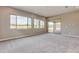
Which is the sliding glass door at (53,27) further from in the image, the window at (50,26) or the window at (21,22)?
the window at (21,22)

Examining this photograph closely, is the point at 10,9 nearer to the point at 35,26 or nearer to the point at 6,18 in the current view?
the point at 6,18

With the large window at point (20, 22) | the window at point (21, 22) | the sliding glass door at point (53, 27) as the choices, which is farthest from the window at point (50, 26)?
the window at point (21, 22)

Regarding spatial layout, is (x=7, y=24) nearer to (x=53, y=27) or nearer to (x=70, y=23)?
(x=70, y=23)

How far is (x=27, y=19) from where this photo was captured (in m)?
10.2

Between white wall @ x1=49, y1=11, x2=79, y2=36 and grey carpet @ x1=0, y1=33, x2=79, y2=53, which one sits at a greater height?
white wall @ x1=49, y1=11, x2=79, y2=36

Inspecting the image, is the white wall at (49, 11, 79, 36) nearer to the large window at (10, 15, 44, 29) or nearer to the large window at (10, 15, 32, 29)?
the large window at (10, 15, 44, 29)

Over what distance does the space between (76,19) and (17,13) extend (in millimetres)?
6252

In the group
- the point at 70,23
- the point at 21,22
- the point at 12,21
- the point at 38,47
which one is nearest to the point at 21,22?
the point at 21,22

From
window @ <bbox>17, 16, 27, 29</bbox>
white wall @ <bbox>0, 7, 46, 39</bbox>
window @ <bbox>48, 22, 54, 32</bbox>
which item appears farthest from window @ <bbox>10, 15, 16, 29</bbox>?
window @ <bbox>48, 22, 54, 32</bbox>

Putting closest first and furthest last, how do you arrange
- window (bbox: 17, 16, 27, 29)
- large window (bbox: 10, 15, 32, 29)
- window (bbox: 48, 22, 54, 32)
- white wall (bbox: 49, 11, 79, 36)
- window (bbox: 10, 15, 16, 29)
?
window (bbox: 10, 15, 16, 29) → large window (bbox: 10, 15, 32, 29) → window (bbox: 17, 16, 27, 29) → white wall (bbox: 49, 11, 79, 36) → window (bbox: 48, 22, 54, 32)

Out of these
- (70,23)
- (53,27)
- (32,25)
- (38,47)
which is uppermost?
(70,23)

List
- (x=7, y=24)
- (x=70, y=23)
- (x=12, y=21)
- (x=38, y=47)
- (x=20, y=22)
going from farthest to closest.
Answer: (x=70, y=23) → (x=20, y=22) → (x=12, y=21) → (x=7, y=24) → (x=38, y=47)

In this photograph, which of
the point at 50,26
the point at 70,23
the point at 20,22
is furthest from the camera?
the point at 50,26
